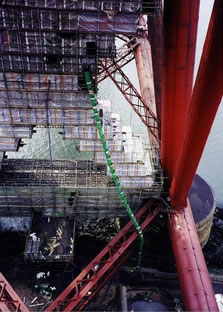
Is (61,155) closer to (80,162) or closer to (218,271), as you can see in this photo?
(80,162)

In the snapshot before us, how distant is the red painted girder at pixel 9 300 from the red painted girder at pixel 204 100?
8.28m

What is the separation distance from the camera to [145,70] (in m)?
25.2

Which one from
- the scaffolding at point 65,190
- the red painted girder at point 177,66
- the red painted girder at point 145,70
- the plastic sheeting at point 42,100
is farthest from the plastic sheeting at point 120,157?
the red painted girder at point 145,70

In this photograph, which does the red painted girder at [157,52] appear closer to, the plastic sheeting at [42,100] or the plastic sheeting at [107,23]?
the plastic sheeting at [42,100]

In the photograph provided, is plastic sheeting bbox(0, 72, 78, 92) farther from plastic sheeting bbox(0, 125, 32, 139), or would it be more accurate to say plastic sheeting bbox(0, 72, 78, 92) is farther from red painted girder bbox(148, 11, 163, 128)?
red painted girder bbox(148, 11, 163, 128)

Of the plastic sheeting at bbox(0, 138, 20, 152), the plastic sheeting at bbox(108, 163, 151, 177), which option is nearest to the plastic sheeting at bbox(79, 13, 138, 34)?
the plastic sheeting at bbox(0, 138, 20, 152)

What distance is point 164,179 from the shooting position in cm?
1981

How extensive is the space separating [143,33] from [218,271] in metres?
15.8

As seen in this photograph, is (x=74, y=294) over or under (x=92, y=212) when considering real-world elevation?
under

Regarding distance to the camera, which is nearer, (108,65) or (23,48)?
(23,48)

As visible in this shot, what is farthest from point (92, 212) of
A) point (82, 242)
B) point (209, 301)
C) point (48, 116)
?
point (209, 301)

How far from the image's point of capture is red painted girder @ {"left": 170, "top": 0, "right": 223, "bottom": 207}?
1205 centimetres

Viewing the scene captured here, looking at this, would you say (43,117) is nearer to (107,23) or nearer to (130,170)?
(130,170)

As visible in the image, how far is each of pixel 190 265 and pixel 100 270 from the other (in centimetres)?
392
